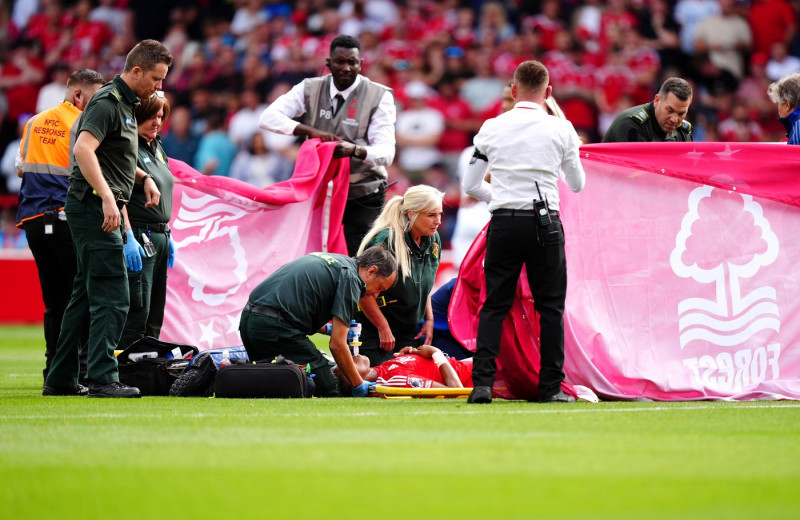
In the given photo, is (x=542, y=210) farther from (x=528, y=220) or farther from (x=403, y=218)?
(x=403, y=218)

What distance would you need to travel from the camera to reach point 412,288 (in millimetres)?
8750

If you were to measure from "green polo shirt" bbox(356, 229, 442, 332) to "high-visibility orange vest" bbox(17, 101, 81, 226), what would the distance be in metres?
2.33

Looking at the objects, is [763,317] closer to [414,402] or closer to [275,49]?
[414,402]

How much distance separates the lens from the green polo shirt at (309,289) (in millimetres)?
7840

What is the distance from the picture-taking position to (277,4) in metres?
21.7

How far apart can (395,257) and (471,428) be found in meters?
2.89

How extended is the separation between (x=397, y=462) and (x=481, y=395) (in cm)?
258

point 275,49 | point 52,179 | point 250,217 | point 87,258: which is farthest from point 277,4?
point 87,258

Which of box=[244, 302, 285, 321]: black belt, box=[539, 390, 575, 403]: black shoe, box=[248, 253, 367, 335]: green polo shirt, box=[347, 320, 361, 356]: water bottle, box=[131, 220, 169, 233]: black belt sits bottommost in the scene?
box=[539, 390, 575, 403]: black shoe

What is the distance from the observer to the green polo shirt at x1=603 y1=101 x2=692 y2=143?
887 cm

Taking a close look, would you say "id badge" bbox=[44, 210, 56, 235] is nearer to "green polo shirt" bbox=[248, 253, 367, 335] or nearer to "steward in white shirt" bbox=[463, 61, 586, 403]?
"green polo shirt" bbox=[248, 253, 367, 335]

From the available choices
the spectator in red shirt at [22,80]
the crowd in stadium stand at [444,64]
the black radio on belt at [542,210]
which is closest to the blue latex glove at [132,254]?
the black radio on belt at [542,210]

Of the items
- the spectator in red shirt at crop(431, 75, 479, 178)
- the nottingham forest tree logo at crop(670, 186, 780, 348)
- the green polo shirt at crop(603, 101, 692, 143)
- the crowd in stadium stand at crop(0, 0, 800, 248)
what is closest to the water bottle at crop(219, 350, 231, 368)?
the nottingham forest tree logo at crop(670, 186, 780, 348)

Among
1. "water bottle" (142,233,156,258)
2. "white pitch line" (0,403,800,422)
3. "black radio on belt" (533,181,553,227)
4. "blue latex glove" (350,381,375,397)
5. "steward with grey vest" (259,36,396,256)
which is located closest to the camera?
"white pitch line" (0,403,800,422)
